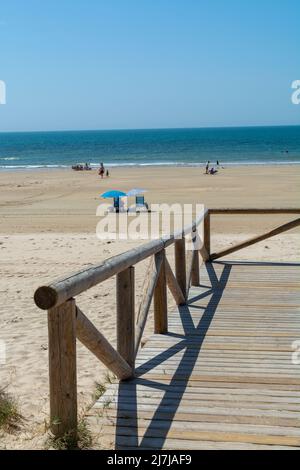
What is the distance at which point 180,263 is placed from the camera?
6.93 m

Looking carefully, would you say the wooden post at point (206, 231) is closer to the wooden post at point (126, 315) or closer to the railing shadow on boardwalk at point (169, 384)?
the railing shadow on boardwalk at point (169, 384)

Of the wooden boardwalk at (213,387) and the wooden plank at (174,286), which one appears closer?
the wooden boardwalk at (213,387)

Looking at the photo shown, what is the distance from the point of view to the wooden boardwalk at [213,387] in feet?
11.8

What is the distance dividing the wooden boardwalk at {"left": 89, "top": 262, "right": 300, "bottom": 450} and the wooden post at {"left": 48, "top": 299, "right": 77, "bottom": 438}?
262 millimetres

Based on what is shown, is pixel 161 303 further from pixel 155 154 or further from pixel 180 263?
pixel 155 154

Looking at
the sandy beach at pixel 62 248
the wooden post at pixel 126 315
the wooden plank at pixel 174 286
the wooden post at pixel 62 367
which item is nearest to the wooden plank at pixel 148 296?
the wooden post at pixel 126 315

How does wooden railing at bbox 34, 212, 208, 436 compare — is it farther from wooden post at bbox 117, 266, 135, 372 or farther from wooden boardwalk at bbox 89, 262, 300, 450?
wooden boardwalk at bbox 89, 262, 300, 450

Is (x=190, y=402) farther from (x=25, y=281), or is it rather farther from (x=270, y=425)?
(x=25, y=281)

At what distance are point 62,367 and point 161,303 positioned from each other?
2596mm

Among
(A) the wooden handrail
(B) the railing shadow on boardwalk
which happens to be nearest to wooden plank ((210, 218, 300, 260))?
(B) the railing shadow on boardwalk

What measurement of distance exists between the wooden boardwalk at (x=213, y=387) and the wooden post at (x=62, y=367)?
0.26 meters

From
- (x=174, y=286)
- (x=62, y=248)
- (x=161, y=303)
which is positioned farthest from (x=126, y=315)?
(x=62, y=248)

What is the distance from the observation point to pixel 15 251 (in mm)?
12523
